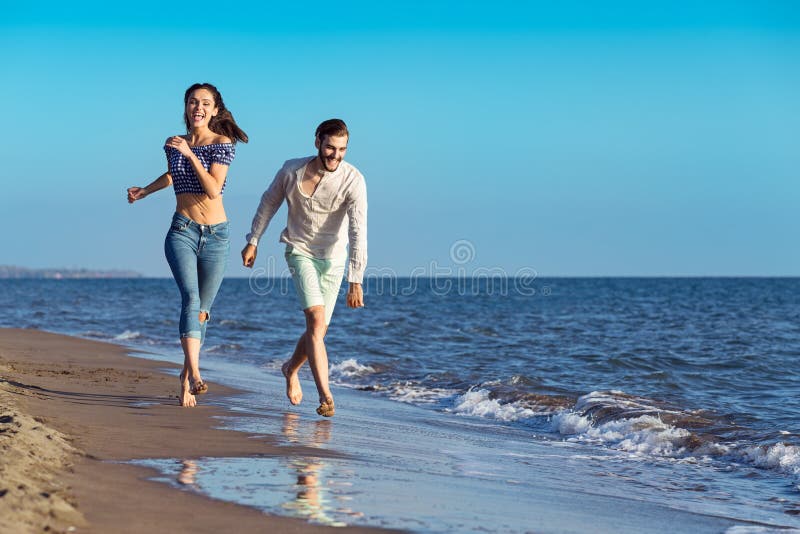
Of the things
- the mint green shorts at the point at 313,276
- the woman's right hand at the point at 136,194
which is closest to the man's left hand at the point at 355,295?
the mint green shorts at the point at 313,276

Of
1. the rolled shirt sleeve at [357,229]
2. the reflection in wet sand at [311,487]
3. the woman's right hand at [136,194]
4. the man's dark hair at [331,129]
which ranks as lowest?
the reflection in wet sand at [311,487]

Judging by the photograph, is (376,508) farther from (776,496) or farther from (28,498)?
(776,496)

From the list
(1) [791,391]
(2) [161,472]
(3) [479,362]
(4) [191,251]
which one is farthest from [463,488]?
(3) [479,362]

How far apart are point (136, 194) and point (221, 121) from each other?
82cm

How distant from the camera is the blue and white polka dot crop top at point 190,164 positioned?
19.5 feet

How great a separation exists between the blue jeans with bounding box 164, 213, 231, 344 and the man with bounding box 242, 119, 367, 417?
302 mm

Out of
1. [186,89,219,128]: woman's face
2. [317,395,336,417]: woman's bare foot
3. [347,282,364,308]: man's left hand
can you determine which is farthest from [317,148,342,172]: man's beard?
[317,395,336,417]: woman's bare foot

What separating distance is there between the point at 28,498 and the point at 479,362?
36.4 feet

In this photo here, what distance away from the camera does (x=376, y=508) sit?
3.66 metres

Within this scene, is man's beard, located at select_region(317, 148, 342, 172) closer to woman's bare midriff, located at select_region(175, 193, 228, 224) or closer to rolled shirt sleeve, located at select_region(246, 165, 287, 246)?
rolled shirt sleeve, located at select_region(246, 165, 287, 246)

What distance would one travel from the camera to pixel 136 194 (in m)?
6.31

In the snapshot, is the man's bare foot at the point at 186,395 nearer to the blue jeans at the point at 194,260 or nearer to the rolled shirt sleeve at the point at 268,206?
the blue jeans at the point at 194,260

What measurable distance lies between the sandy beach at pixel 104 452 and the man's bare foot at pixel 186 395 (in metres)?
0.07

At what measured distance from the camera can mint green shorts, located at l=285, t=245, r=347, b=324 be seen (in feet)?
19.3
